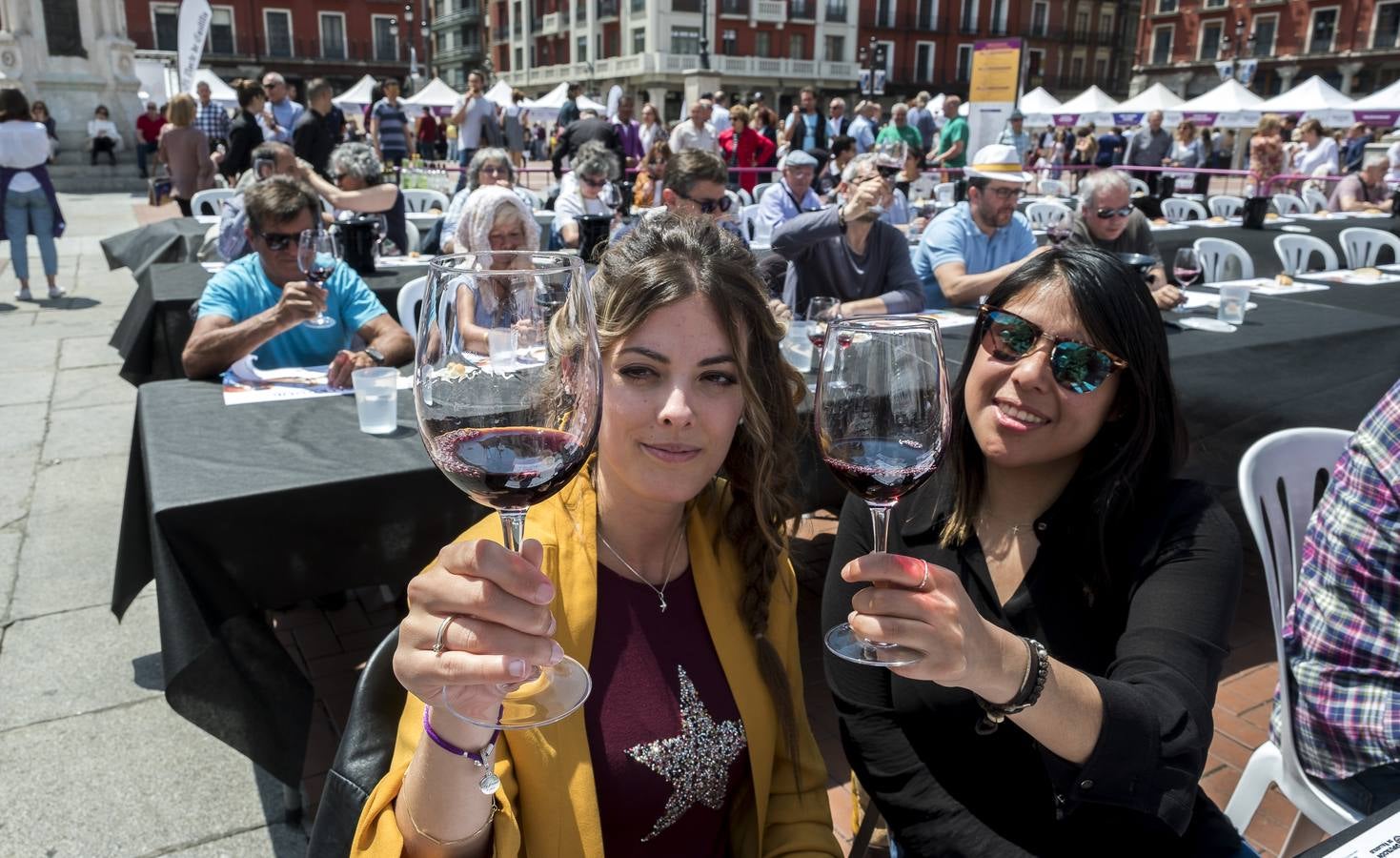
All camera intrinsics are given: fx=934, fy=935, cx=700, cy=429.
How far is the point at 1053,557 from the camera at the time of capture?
4.85 feet

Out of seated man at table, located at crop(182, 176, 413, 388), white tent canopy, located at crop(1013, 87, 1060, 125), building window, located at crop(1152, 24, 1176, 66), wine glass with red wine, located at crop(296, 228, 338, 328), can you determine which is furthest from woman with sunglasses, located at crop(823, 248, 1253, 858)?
building window, located at crop(1152, 24, 1176, 66)

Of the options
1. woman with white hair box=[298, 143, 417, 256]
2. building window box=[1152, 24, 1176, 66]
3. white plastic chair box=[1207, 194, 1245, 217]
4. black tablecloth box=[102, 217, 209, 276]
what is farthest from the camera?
building window box=[1152, 24, 1176, 66]

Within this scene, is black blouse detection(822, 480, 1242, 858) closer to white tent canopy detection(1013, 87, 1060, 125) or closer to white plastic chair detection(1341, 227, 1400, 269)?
white plastic chair detection(1341, 227, 1400, 269)

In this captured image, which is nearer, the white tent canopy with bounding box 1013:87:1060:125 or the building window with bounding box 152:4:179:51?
the white tent canopy with bounding box 1013:87:1060:125

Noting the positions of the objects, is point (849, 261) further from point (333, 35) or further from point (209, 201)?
point (333, 35)

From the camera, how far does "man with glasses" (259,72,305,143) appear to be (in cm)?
1005

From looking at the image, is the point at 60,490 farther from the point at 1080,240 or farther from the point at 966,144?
the point at 966,144

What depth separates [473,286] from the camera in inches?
29.3

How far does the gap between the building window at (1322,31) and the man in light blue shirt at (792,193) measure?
55.8 meters

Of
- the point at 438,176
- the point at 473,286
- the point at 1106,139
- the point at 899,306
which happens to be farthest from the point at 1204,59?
the point at 473,286

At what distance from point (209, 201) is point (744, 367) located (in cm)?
864

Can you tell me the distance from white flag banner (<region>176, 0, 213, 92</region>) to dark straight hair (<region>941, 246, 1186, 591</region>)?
13841mm

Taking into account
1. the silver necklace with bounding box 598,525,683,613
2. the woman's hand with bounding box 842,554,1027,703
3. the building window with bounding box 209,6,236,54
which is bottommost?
the silver necklace with bounding box 598,525,683,613

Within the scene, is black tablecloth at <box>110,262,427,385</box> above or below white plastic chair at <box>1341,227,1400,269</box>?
below
